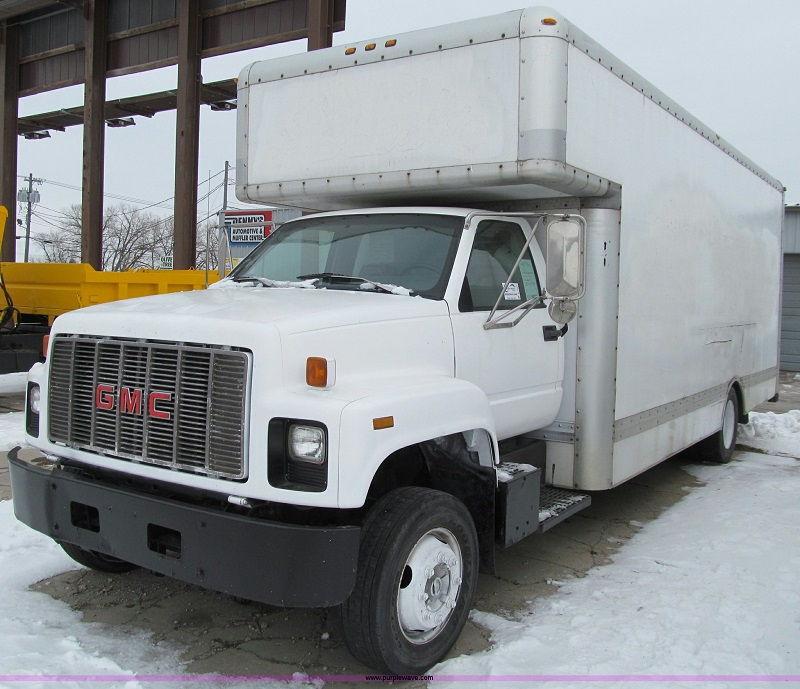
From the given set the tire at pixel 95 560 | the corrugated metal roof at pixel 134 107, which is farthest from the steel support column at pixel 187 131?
the tire at pixel 95 560

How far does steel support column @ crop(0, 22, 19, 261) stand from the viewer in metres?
14.6

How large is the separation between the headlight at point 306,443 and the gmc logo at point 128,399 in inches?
23.6

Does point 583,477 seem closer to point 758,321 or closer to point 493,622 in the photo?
point 493,622

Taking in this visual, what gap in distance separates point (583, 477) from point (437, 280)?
171 cm

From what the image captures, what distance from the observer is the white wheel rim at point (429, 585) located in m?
3.46

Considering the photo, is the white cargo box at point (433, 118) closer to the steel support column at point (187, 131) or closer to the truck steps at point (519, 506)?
the truck steps at point (519, 506)

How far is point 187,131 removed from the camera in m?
12.1

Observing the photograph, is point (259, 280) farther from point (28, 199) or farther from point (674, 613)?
point (28, 199)

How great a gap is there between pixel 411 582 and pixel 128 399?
148 cm

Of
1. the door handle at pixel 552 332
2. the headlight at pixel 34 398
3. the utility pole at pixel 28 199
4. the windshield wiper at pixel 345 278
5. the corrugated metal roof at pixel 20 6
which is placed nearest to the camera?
the headlight at pixel 34 398

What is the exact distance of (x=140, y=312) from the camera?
361 centimetres

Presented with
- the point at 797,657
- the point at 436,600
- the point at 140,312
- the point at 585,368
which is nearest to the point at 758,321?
the point at 585,368
